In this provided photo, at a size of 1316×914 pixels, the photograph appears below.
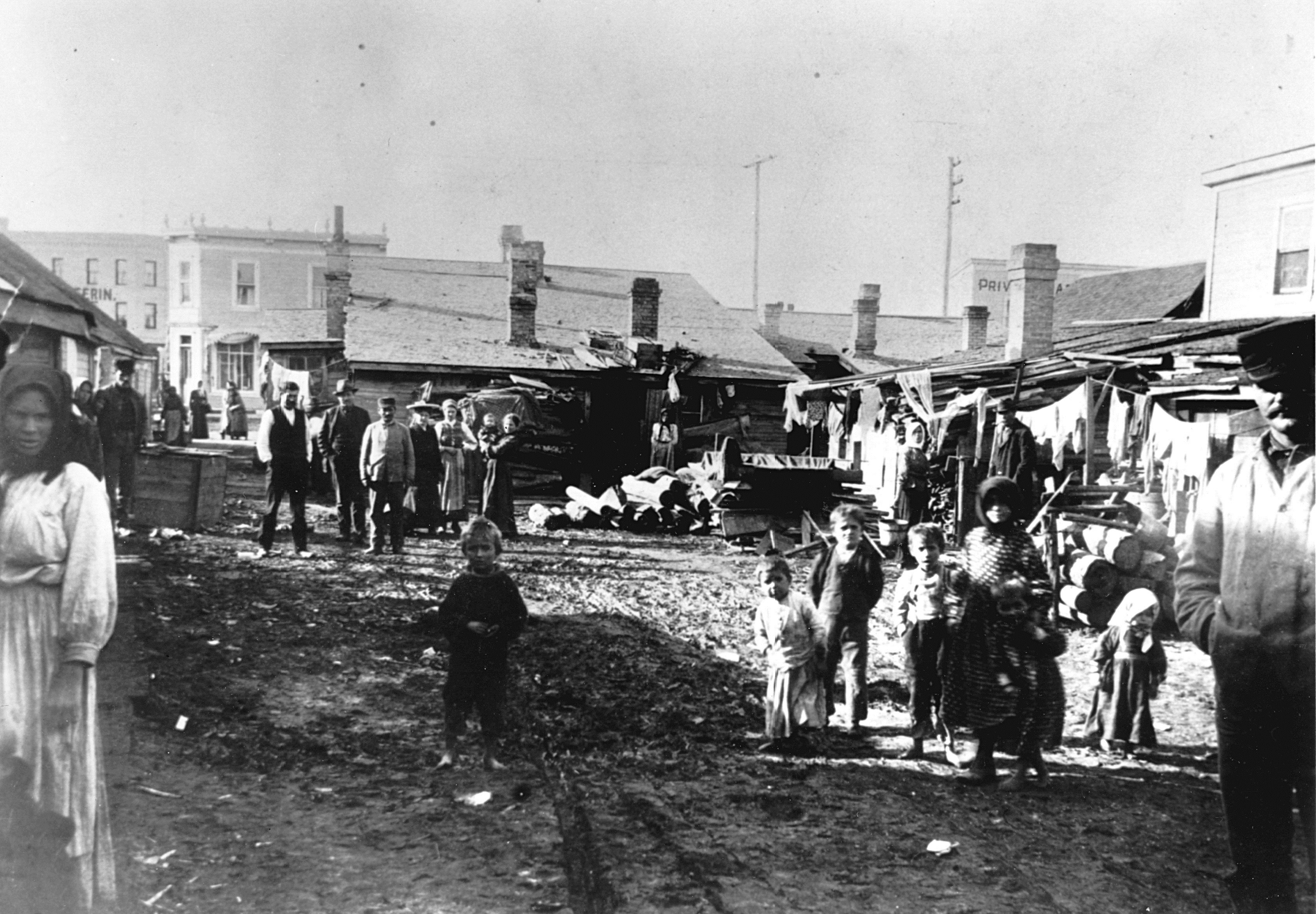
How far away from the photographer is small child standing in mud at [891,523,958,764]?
5238mm

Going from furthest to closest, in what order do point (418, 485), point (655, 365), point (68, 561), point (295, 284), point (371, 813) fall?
point (295, 284) < point (655, 365) < point (418, 485) < point (371, 813) < point (68, 561)

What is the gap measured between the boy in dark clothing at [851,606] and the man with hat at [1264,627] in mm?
2099

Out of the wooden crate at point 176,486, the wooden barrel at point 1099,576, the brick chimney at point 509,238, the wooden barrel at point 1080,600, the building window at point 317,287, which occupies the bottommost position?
the wooden barrel at point 1080,600

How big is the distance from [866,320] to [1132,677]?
957 inches

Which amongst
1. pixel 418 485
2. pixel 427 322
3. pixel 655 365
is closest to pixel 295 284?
pixel 427 322

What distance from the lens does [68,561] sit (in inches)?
131

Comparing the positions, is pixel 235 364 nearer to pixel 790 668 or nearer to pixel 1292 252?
pixel 1292 252

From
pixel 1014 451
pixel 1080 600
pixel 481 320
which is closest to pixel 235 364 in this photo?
pixel 481 320

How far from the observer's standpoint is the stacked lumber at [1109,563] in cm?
830

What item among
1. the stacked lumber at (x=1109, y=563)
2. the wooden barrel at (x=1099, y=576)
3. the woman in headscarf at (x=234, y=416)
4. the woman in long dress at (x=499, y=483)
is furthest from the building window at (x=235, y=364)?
the wooden barrel at (x=1099, y=576)

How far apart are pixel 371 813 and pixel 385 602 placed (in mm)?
3537

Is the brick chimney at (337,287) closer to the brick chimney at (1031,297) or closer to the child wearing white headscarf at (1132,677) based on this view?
the brick chimney at (1031,297)

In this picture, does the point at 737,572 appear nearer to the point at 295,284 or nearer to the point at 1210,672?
the point at 1210,672

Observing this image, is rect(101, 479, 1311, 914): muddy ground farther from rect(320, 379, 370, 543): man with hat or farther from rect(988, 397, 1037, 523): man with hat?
rect(320, 379, 370, 543): man with hat
